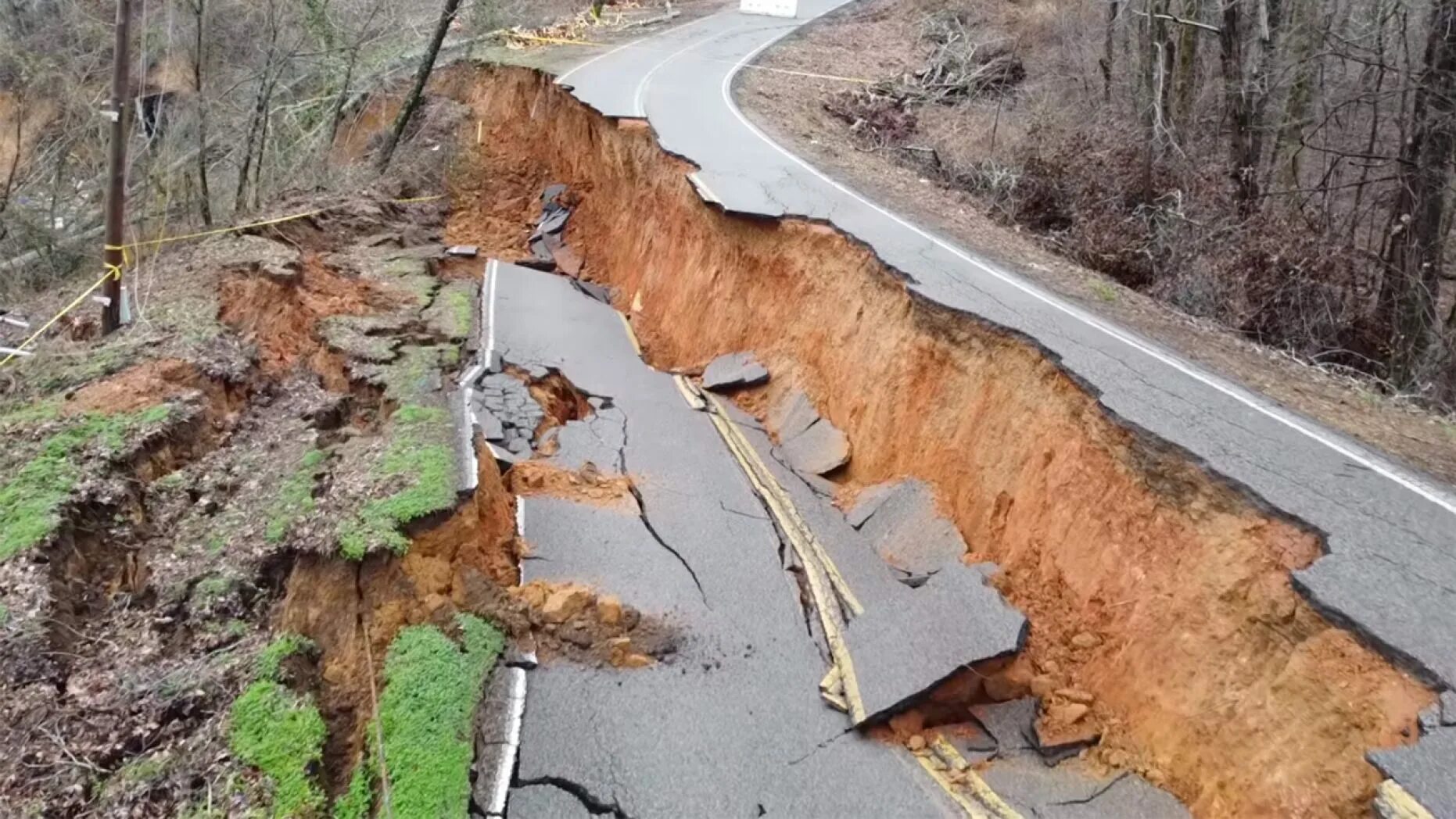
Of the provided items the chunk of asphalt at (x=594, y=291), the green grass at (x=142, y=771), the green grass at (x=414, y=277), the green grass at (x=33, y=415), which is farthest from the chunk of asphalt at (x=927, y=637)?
the chunk of asphalt at (x=594, y=291)

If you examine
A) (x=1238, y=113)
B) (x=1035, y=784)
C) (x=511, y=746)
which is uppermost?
(x=1238, y=113)

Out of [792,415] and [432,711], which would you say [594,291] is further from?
[432,711]

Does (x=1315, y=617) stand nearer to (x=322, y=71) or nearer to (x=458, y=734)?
(x=458, y=734)

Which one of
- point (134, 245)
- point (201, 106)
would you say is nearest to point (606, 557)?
point (134, 245)

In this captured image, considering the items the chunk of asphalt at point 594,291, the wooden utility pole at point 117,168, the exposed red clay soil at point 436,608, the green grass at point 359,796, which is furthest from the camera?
the chunk of asphalt at point 594,291

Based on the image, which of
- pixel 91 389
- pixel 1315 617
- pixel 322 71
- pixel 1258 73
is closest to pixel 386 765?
pixel 1315 617

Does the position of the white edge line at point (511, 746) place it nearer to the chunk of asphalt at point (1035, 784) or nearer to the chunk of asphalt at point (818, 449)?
the chunk of asphalt at point (1035, 784)
